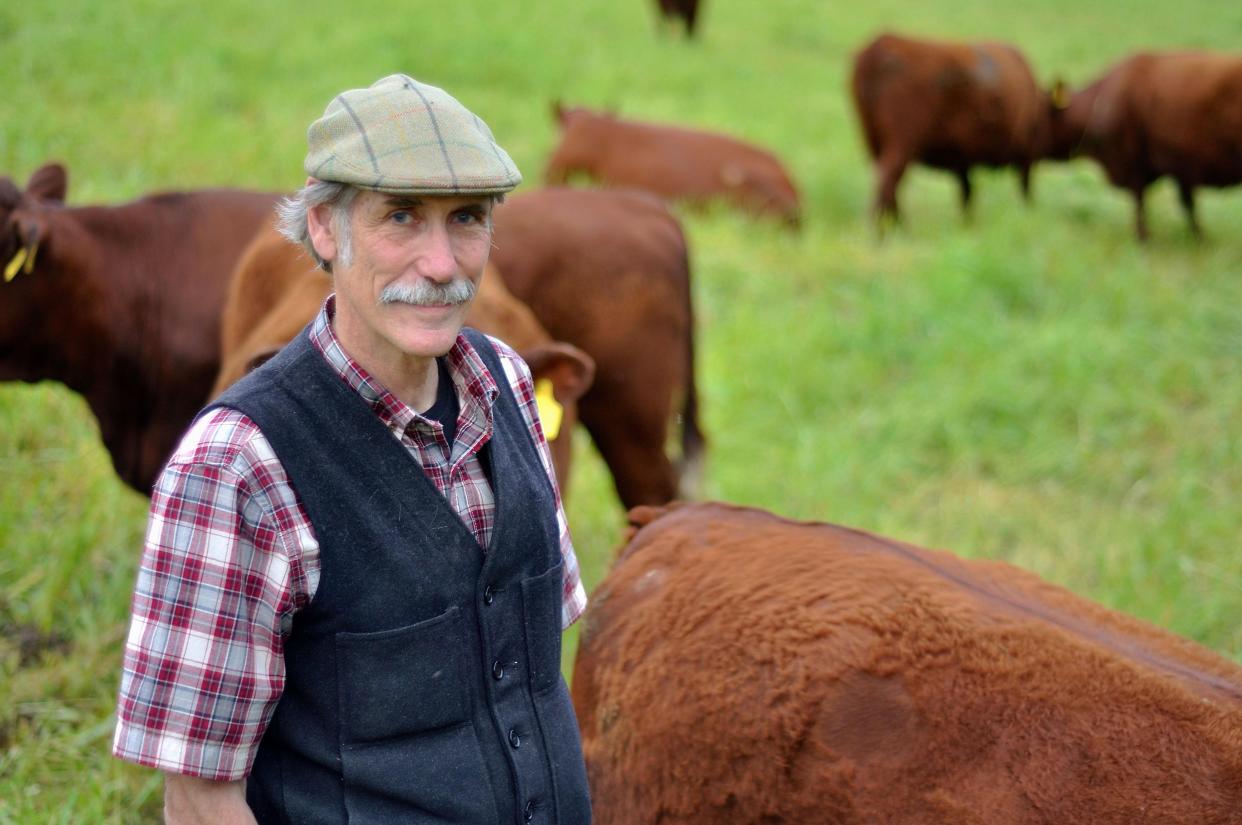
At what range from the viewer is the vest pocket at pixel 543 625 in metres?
1.82

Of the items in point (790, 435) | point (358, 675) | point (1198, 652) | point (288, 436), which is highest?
point (288, 436)

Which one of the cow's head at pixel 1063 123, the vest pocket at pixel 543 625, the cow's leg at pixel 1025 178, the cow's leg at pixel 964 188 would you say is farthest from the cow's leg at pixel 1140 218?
the vest pocket at pixel 543 625

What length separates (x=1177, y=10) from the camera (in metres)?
25.3

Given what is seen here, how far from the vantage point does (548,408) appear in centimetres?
312

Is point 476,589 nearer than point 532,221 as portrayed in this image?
Yes

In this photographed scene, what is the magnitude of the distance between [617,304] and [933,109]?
A: 7045 millimetres

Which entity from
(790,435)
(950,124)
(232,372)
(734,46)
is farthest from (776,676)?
(734,46)

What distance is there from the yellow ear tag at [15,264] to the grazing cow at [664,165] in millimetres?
6255

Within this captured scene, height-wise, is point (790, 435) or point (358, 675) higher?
point (358, 675)

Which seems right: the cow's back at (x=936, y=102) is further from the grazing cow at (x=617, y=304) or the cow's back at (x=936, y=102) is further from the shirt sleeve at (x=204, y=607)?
the shirt sleeve at (x=204, y=607)

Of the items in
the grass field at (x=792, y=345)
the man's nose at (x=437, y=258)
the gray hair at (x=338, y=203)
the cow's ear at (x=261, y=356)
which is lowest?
the grass field at (x=792, y=345)

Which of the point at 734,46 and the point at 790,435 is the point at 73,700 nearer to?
the point at 790,435

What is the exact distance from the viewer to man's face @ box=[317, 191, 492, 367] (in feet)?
5.40

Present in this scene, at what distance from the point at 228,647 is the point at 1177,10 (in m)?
28.0
